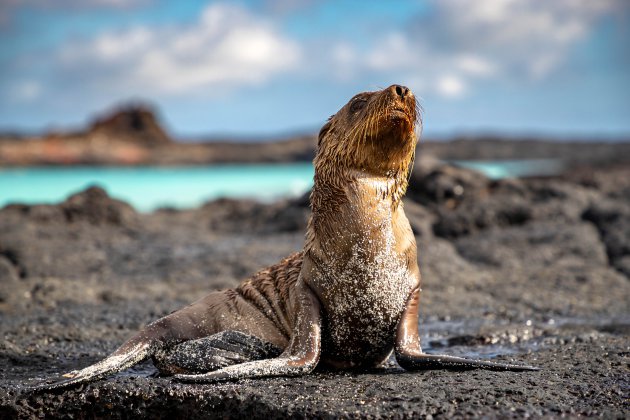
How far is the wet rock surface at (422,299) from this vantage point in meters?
4.05

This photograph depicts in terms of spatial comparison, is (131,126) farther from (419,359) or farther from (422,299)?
(419,359)

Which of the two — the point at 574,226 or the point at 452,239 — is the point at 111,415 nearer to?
the point at 452,239

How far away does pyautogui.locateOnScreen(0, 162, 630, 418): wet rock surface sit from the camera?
13.3ft

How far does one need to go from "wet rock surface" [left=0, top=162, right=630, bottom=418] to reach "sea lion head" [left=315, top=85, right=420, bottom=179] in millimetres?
1256

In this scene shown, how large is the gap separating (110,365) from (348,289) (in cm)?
149

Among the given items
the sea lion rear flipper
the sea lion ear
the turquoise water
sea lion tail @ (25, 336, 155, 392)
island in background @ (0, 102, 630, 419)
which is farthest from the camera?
the turquoise water

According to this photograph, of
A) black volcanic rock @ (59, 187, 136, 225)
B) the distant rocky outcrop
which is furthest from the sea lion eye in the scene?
the distant rocky outcrop

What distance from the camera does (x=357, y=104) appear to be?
4.77 meters

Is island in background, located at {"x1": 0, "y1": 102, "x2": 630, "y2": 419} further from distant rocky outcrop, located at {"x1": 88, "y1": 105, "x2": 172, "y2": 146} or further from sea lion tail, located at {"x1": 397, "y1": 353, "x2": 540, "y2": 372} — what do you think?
distant rocky outcrop, located at {"x1": 88, "y1": 105, "x2": 172, "y2": 146}

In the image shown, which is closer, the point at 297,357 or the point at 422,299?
the point at 297,357

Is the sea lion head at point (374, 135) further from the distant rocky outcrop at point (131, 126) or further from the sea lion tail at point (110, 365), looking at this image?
the distant rocky outcrop at point (131, 126)

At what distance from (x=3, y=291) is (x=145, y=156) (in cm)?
5557

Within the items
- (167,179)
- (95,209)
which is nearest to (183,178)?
(167,179)

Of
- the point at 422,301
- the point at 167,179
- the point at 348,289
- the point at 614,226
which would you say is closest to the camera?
the point at 348,289
